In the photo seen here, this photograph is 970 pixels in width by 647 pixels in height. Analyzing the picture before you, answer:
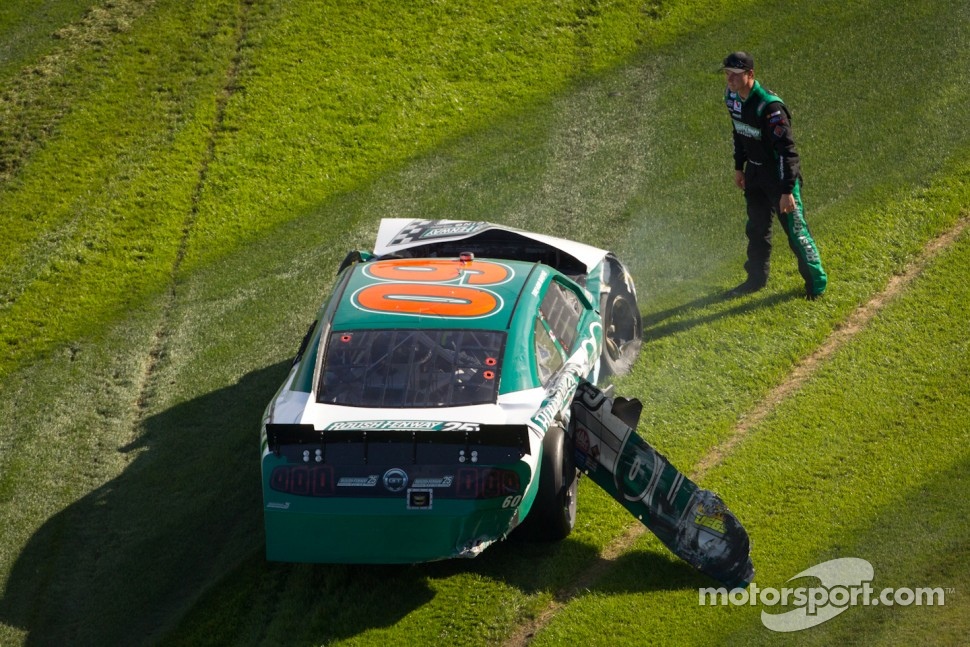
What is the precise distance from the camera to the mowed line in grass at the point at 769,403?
301 inches

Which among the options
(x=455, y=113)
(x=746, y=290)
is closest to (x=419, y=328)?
(x=746, y=290)

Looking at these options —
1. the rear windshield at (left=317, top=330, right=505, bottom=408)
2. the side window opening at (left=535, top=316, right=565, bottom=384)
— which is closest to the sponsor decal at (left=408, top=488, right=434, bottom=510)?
the rear windshield at (left=317, top=330, right=505, bottom=408)

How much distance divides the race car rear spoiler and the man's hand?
15.4ft

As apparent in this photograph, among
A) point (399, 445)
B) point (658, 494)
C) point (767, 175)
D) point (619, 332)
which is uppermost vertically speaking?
point (767, 175)

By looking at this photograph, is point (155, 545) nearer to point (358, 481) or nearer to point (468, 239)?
point (358, 481)

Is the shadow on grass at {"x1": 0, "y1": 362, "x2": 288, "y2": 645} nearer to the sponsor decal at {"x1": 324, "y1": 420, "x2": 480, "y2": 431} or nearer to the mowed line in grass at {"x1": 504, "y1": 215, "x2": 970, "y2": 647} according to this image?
the sponsor decal at {"x1": 324, "y1": 420, "x2": 480, "y2": 431}

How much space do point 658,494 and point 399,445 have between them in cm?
190

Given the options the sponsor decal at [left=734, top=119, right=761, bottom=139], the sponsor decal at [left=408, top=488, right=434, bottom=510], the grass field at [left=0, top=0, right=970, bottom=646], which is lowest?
the grass field at [left=0, top=0, right=970, bottom=646]

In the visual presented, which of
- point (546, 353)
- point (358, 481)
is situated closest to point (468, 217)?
point (546, 353)

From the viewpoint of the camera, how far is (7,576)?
8891 millimetres

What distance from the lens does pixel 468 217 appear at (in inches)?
557

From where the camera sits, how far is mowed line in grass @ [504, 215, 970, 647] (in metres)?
7.66

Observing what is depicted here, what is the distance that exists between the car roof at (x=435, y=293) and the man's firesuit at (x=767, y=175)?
2.95m

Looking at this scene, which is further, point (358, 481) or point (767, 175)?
point (767, 175)
